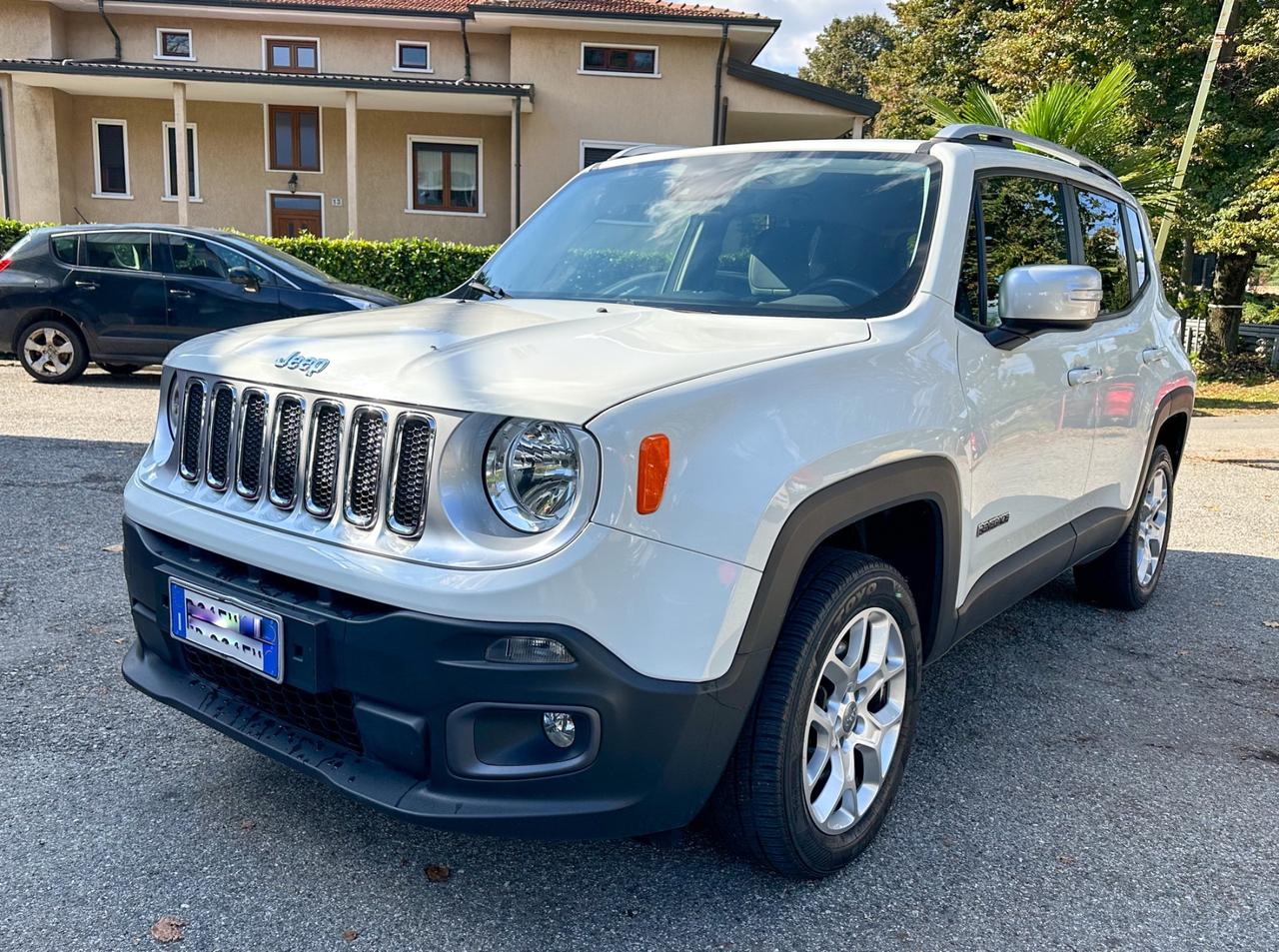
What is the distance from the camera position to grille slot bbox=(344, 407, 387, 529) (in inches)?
86.7

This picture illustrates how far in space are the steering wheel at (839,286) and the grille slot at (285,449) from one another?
147cm

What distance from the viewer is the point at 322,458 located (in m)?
2.31

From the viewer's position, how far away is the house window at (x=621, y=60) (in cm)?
2245

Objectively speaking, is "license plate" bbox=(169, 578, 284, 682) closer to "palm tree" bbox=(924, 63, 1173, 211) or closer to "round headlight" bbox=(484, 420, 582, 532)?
"round headlight" bbox=(484, 420, 582, 532)

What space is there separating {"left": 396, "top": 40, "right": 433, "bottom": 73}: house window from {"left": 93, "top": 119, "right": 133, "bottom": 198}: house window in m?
6.37

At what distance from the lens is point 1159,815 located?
118 inches

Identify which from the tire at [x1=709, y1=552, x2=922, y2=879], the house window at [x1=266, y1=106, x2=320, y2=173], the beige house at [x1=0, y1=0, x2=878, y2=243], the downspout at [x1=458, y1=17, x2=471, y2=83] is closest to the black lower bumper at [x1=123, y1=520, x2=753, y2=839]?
the tire at [x1=709, y1=552, x2=922, y2=879]

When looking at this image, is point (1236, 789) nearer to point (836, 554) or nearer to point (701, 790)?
point (836, 554)

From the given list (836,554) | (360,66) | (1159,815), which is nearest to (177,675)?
(836,554)

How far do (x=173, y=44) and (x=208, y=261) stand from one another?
1601 centimetres

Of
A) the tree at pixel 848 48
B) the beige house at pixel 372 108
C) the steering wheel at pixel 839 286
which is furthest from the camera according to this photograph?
the tree at pixel 848 48

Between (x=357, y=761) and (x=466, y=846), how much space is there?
0.59m

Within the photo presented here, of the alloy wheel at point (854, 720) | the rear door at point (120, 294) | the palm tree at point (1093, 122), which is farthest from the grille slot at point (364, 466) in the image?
the palm tree at point (1093, 122)

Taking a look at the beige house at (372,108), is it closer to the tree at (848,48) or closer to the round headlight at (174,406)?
the round headlight at (174,406)
